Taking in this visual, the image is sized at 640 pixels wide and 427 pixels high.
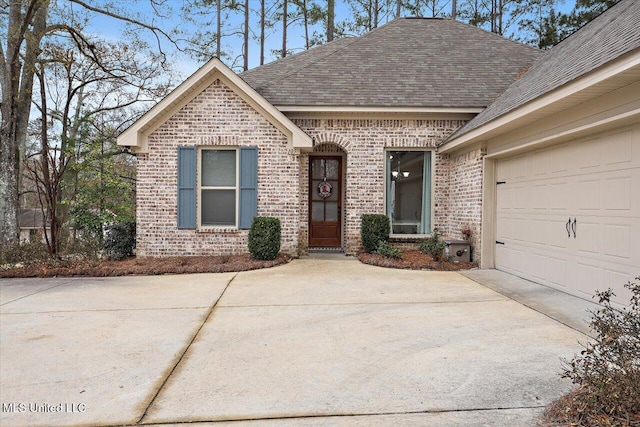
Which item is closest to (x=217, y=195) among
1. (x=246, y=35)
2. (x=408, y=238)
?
(x=408, y=238)

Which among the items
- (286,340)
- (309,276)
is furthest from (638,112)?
(309,276)

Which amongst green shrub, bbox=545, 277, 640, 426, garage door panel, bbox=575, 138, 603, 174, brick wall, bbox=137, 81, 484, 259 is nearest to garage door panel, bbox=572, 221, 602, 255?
garage door panel, bbox=575, 138, 603, 174

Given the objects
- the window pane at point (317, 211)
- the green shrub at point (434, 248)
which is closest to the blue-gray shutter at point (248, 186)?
the window pane at point (317, 211)

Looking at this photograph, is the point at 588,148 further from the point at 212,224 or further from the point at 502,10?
the point at 502,10

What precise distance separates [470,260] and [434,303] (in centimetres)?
355

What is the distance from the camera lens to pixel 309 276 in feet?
23.6

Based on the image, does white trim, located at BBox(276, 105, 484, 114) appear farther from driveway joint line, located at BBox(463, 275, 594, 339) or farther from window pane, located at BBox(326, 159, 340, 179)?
driveway joint line, located at BBox(463, 275, 594, 339)

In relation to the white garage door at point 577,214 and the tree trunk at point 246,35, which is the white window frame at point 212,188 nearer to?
the white garage door at point 577,214

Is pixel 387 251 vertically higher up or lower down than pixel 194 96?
lower down

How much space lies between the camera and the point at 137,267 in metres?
7.71

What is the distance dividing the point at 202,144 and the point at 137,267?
300 centimetres

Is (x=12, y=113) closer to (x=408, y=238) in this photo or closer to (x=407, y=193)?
A: (x=407, y=193)

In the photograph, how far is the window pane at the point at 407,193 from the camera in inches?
392

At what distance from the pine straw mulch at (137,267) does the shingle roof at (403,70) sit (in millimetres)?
3883
